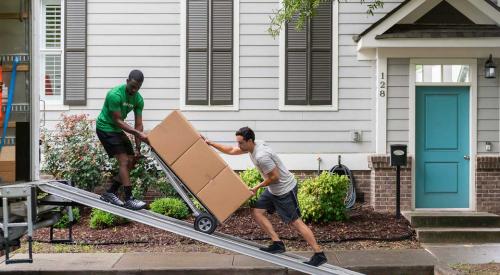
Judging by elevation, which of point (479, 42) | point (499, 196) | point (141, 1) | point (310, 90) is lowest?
point (499, 196)

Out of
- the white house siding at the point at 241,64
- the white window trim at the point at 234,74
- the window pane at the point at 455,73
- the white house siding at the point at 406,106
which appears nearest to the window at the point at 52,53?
the white house siding at the point at 241,64

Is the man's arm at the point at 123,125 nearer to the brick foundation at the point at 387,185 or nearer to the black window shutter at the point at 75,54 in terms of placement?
the black window shutter at the point at 75,54

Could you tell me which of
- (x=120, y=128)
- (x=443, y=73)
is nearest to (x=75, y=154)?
(x=120, y=128)

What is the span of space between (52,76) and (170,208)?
11.9 ft

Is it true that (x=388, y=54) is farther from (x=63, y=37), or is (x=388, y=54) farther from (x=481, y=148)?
(x=63, y=37)

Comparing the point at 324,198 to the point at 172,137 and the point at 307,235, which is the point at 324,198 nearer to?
the point at 307,235

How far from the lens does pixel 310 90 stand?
37.4 feet

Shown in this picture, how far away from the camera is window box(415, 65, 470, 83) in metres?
11.1

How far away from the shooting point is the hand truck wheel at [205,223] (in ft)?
21.8

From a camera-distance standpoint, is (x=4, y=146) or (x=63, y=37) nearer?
(x=4, y=146)

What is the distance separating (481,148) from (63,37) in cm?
789

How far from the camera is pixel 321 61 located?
11445 mm

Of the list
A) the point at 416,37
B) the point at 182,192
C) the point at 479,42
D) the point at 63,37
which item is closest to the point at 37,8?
the point at 182,192

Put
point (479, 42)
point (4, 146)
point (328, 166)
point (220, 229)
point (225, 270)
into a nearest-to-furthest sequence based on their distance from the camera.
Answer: point (4, 146) → point (225, 270) → point (220, 229) → point (479, 42) → point (328, 166)
